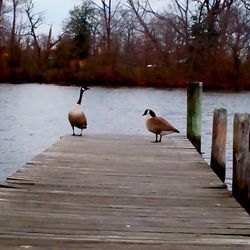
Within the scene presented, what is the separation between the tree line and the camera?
51.2 metres

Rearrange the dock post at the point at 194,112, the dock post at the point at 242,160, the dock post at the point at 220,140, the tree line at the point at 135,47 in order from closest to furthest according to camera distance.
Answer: the dock post at the point at 242,160 → the dock post at the point at 220,140 → the dock post at the point at 194,112 → the tree line at the point at 135,47

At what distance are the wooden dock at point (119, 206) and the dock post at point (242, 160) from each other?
0.20m

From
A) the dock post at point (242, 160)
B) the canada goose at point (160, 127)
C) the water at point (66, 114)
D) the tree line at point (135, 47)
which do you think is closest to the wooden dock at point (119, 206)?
the dock post at point (242, 160)

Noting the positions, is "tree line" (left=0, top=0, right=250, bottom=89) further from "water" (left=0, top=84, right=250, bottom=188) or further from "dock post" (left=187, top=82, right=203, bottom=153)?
"dock post" (left=187, top=82, right=203, bottom=153)

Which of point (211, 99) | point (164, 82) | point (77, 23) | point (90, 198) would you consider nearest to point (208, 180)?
point (90, 198)

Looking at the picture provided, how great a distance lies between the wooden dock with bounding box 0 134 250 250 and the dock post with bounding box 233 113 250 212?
0.20 metres

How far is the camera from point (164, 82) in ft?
165

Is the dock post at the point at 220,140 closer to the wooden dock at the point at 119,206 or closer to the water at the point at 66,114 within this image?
the wooden dock at the point at 119,206

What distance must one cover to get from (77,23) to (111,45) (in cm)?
→ 540

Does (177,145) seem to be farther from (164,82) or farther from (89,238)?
(164,82)

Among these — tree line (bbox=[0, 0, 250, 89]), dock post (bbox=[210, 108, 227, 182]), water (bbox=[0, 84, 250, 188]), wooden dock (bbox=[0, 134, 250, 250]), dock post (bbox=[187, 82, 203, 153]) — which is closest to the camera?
wooden dock (bbox=[0, 134, 250, 250])

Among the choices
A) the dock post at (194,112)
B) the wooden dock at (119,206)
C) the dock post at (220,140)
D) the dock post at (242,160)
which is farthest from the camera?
the dock post at (194,112)

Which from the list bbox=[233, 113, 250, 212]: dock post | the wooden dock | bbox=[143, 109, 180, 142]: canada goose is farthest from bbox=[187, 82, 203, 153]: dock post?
bbox=[233, 113, 250, 212]: dock post

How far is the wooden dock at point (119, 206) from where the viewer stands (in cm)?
442
